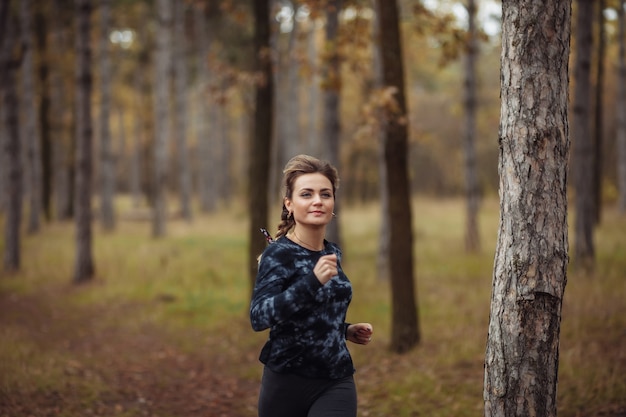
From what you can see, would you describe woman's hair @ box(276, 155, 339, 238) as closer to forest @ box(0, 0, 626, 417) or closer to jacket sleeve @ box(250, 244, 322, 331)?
jacket sleeve @ box(250, 244, 322, 331)

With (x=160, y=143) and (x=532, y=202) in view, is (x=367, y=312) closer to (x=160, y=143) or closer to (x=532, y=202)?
(x=532, y=202)

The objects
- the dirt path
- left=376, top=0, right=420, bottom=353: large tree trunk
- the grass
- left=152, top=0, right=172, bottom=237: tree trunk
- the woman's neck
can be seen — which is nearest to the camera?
the woman's neck

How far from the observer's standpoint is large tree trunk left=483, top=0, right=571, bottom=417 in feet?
11.3

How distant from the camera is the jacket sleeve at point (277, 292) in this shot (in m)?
2.91

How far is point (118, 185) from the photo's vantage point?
204 feet

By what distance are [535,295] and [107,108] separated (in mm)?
18523

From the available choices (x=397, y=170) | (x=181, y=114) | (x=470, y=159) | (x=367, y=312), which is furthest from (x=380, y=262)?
(x=181, y=114)

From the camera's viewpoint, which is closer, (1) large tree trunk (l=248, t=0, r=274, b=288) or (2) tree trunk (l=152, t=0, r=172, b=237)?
(1) large tree trunk (l=248, t=0, r=274, b=288)

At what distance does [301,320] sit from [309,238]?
44 cm

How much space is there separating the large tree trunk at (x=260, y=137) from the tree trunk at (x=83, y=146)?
4618mm

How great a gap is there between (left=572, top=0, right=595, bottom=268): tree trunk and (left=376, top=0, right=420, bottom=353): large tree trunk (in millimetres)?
5044

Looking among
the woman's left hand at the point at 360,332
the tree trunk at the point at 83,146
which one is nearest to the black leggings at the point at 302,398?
the woman's left hand at the point at 360,332

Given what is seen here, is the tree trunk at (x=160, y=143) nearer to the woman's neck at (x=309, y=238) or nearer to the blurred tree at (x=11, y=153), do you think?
the blurred tree at (x=11, y=153)

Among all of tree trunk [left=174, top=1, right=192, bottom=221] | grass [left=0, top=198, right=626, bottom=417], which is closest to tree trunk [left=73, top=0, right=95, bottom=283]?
grass [left=0, top=198, right=626, bottom=417]
